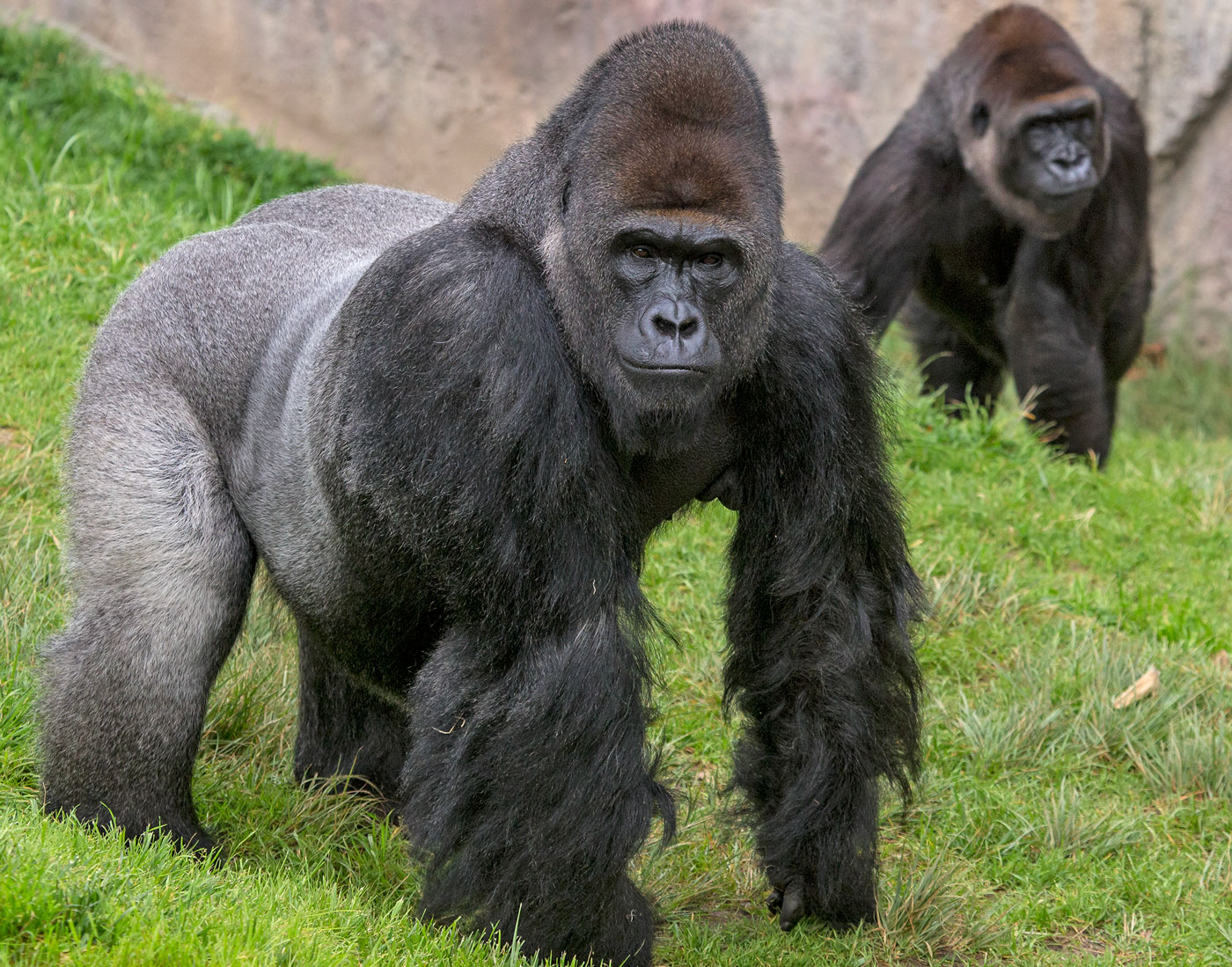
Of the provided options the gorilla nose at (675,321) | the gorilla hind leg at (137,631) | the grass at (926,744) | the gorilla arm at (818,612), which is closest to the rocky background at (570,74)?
the grass at (926,744)

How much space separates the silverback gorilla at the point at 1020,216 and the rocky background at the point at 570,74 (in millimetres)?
2132

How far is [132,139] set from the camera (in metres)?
6.43

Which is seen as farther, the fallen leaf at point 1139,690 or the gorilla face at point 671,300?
the fallen leaf at point 1139,690

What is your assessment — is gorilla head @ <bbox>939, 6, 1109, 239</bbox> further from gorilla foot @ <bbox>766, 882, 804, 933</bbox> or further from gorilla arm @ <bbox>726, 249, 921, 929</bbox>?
gorilla foot @ <bbox>766, 882, 804, 933</bbox>

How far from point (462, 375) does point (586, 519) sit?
337 mm

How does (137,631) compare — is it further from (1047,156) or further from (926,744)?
(1047,156)

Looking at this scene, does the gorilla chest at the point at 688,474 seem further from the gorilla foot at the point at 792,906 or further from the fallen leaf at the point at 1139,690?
the fallen leaf at the point at 1139,690

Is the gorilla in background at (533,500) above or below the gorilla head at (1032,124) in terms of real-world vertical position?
below

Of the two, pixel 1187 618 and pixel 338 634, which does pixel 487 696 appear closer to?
pixel 338 634

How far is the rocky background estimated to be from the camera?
345 inches

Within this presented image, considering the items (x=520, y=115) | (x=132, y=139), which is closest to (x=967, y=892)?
(x=132, y=139)

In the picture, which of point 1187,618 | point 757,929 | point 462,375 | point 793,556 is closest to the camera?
point 462,375

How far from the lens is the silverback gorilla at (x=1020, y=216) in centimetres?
633

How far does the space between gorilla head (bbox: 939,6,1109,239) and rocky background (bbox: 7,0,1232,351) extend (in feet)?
7.59
